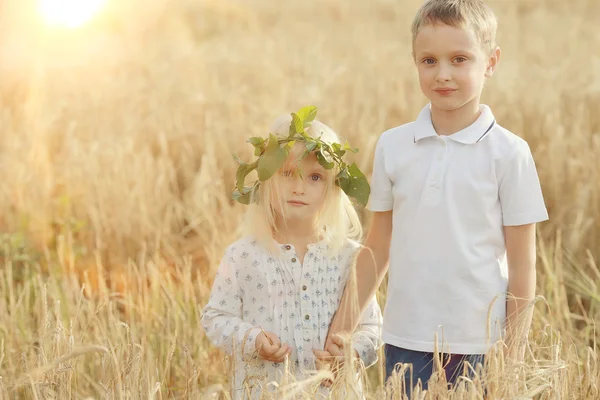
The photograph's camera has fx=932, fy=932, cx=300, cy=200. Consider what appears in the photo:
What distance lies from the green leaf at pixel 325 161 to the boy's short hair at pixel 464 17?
13.1 inches

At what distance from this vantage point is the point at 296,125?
208cm

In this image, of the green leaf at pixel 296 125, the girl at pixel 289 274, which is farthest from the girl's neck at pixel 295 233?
the green leaf at pixel 296 125

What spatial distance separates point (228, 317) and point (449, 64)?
75 cm

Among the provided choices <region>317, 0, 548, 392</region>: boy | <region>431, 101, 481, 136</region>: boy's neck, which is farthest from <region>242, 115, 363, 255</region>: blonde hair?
<region>431, 101, 481, 136</region>: boy's neck

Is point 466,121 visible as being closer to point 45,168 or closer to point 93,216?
point 93,216

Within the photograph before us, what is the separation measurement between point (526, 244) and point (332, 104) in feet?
8.92

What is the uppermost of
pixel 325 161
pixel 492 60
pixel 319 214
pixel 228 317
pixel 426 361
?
pixel 492 60

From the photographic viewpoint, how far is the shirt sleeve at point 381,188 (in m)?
2.17

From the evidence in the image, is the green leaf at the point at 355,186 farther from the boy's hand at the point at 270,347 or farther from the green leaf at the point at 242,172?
→ the boy's hand at the point at 270,347

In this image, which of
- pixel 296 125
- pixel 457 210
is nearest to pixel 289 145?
pixel 296 125

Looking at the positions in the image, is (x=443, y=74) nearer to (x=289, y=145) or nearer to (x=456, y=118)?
(x=456, y=118)

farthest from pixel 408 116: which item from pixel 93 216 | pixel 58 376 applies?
pixel 58 376

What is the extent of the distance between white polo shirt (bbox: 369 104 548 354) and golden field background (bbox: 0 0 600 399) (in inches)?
7.9

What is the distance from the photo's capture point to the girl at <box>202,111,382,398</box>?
2.09m
